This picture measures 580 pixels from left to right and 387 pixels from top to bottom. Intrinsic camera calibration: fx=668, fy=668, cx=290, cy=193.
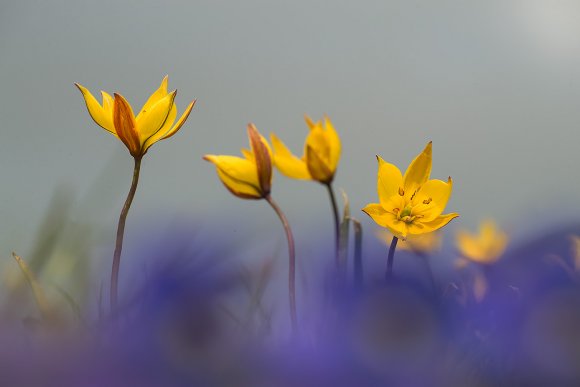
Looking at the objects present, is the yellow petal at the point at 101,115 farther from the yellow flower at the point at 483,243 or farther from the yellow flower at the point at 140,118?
the yellow flower at the point at 483,243

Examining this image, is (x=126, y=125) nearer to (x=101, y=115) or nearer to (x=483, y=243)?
(x=101, y=115)

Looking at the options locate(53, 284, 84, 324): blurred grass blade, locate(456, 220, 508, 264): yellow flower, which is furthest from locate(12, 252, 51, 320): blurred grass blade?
locate(456, 220, 508, 264): yellow flower

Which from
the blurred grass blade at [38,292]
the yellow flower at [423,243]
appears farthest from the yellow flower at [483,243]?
the blurred grass blade at [38,292]

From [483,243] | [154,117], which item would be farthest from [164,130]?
[483,243]

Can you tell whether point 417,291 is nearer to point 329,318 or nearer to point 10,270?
point 329,318

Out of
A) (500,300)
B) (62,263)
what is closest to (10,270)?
(62,263)
